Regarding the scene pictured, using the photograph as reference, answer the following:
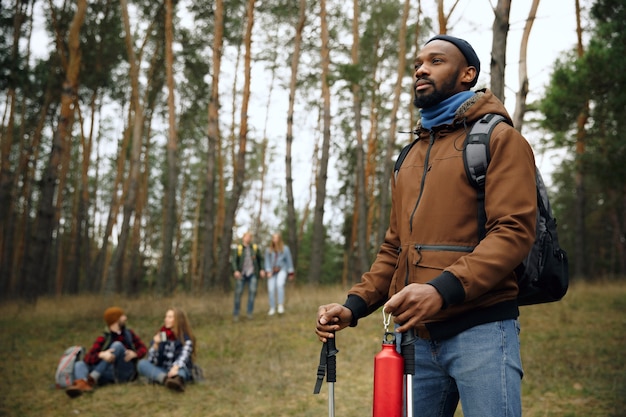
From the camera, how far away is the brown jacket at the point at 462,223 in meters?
1.68

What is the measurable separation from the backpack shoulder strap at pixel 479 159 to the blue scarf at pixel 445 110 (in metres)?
0.14

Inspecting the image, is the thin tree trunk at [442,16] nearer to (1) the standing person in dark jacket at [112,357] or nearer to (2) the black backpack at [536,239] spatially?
Answer: (1) the standing person in dark jacket at [112,357]

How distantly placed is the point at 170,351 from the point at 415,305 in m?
6.51

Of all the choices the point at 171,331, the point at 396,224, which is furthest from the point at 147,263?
the point at 396,224

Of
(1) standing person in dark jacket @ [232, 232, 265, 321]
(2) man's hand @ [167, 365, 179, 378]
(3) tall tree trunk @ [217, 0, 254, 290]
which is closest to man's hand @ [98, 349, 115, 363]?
(2) man's hand @ [167, 365, 179, 378]

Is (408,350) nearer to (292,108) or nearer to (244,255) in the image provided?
(244,255)

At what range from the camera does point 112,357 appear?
7418mm

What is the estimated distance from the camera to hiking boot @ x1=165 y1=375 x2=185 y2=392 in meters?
7.05

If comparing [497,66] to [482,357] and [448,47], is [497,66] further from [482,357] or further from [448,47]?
[482,357]

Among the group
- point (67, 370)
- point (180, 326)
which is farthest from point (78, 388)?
point (180, 326)

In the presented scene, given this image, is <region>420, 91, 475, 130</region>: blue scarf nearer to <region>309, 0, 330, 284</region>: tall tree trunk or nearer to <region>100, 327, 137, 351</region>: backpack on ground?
<region>100, 327, 137, 351</region>: backpack on ground

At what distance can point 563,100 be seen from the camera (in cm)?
1240

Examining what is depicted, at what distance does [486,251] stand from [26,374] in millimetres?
8497

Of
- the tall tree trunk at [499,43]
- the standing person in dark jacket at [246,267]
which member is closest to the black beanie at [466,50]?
the tall tree trunk at [499,43]
